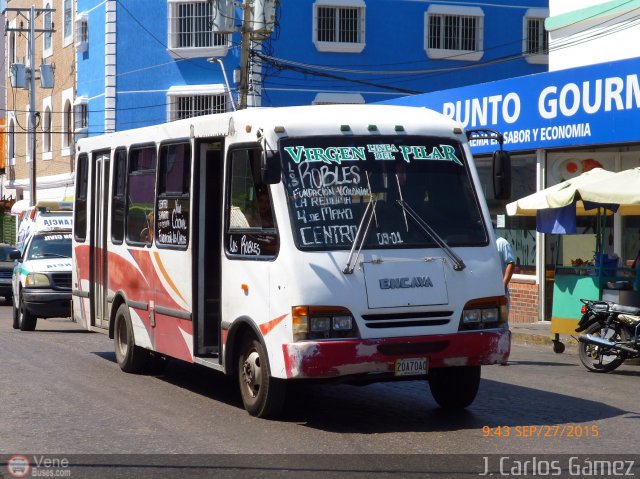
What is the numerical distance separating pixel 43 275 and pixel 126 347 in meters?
7.86

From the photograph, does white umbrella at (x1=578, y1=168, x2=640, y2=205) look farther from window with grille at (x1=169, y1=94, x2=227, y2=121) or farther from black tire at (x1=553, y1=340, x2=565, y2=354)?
window with grille at (x1=169, y1=94, x2=227, y2=121)

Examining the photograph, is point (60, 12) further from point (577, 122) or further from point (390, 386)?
point (390, 386)

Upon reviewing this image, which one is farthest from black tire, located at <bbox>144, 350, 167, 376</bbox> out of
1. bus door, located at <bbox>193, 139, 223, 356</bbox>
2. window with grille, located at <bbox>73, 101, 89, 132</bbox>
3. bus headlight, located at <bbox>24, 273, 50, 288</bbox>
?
window with grille, located at <bbox>73, 101, 89, 132</bbox>

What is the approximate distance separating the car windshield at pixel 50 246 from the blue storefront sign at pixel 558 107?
8.09m

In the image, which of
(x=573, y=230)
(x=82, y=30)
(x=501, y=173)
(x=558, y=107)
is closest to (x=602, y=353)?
(x=573, y=230)

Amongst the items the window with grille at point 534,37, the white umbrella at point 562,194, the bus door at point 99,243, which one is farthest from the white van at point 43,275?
the window with grille at point 534,37

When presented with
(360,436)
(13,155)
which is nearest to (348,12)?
(13,155)

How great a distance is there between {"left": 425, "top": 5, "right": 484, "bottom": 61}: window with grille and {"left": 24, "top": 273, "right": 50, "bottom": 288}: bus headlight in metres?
21.3

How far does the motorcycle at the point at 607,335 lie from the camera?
14.1 metres

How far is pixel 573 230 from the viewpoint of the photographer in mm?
16922

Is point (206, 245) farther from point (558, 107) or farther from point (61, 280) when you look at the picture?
point (558, 107)

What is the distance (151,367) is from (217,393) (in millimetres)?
1875

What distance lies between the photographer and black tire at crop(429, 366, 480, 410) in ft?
34.9

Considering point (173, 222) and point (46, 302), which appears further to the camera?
point (46, 302)
